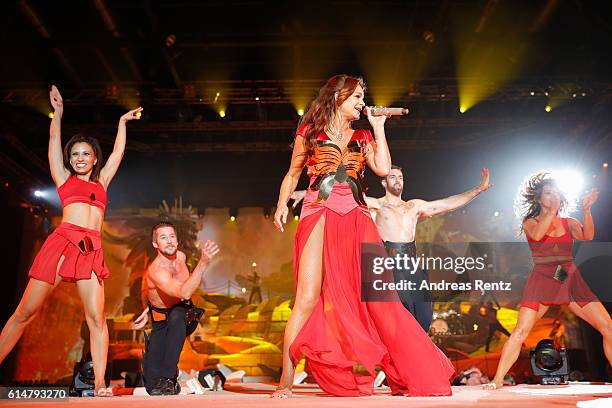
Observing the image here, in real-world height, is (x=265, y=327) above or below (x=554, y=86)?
below

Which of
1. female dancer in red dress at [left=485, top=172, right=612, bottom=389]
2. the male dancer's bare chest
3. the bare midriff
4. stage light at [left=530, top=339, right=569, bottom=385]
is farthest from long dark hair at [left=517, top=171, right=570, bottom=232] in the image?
the bare midriff

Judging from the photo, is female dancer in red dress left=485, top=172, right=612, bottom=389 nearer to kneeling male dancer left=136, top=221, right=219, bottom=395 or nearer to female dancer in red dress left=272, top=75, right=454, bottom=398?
female dancer in red dress left=272, top=75, right=454, bottom=398

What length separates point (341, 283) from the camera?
133 inches

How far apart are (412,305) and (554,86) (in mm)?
5370

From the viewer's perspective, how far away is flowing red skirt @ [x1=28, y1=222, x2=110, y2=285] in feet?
13.5

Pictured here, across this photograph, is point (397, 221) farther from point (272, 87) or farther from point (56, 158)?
point (272, 87)

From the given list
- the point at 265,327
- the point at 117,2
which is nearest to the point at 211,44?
the point at 117,2

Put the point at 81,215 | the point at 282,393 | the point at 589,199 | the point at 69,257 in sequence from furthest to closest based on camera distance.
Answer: the point at 589,199 → the point at 81,215 → the point at 69,257 → the point at 282,393

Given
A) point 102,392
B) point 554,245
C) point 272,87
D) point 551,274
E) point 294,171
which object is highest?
point 272,87

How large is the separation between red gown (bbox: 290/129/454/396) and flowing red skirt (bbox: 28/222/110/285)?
5.66 ft

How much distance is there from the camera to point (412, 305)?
550 centimetres

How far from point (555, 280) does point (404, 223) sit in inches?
61.6

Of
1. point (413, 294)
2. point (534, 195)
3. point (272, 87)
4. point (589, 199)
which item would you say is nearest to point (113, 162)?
point (413, 294)

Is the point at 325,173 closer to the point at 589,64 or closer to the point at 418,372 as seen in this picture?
the point at 418,372
